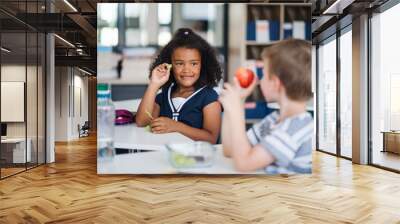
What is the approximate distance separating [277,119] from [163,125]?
4.57 ft

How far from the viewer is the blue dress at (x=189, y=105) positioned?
5.05m

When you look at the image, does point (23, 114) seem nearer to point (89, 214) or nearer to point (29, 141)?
point (29, 141)

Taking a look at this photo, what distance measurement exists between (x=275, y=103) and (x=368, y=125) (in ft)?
12.1

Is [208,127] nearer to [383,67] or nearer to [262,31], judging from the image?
[262,31]

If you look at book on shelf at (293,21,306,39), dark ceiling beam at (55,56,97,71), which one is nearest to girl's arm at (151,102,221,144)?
book on shelf at (293,21,306,39)

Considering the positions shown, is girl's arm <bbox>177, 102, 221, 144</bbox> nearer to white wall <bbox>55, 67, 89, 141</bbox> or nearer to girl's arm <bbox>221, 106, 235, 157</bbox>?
girl's arm <bbox>221, 106, 235, 157</bbox>

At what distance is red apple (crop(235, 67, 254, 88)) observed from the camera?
4.92 meters

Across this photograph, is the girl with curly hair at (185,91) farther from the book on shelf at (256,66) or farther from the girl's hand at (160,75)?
the book on shelf at (256,66)

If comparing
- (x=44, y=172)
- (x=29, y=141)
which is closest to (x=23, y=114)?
(x=29, y=141)

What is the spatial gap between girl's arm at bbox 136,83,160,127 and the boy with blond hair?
826 mm

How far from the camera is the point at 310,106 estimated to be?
4.96m

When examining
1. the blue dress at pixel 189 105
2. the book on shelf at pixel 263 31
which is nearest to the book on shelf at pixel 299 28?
the book on shelf at pixel 263 31

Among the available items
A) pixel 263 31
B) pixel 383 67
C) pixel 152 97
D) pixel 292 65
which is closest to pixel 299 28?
pixel 263 31

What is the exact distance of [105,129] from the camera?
5.27m
